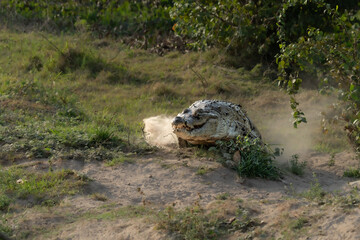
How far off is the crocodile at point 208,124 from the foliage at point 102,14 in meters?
6.72

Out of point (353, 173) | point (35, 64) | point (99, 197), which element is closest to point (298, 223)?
point (99, 197)

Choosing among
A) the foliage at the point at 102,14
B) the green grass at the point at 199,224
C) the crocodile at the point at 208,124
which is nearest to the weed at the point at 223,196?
the green grass at the point at 199,224

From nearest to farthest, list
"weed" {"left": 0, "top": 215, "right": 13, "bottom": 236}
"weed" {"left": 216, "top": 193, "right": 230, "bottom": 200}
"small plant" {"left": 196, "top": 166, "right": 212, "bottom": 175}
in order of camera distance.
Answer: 1. "weed" {"left": 0, "top": 215, "right": 13, "bottom": 236}
2. "weed" {"left": 216, "top": 193, "right": 230, "bottom": 200}
3. "small plant" {"left": 196, "top": 166, "right": 212, "bottom": 175}

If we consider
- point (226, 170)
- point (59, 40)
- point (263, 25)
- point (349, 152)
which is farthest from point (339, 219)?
point (59, 40)

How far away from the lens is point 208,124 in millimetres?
6172

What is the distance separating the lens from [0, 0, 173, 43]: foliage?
42.6 feet

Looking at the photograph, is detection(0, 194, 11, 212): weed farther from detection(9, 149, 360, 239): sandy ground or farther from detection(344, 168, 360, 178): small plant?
detection(344, 168, 360, 178): small plant

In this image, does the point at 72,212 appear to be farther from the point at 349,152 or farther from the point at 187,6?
the point at 187,6

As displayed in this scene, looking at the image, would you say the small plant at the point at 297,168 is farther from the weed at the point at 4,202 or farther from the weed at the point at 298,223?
the weed at the point at 4,202

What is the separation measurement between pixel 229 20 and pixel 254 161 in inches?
194

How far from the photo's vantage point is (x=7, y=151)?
606cm

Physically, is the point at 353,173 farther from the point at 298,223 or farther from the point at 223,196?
the point at 298,223

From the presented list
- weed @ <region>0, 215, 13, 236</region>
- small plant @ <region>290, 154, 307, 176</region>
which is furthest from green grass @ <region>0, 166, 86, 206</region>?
small plant @ <region>290, 154, 307, 176</region>

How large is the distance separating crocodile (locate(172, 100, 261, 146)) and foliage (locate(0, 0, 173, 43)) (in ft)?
22.0
